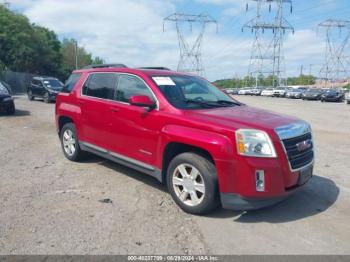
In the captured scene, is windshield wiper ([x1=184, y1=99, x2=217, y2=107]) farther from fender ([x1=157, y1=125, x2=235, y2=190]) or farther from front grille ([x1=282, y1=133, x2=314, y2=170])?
front grille ([x1=282, y1=133, x2=314, y2=170])

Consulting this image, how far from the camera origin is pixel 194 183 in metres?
4.99

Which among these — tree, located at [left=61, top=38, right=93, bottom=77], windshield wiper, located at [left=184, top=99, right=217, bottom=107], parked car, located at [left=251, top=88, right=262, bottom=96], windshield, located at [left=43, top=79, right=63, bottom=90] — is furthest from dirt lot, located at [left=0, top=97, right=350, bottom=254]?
tree, located at [left=61, top=38, right=93, bottom=77]

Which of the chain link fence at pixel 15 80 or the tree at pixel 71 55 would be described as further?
the tree at pixel 71 55

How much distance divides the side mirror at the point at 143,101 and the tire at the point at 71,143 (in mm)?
2381

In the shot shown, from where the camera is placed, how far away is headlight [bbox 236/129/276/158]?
4508 mm

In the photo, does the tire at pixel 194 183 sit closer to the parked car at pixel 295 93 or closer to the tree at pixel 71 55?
the parked car at pixel 295 93

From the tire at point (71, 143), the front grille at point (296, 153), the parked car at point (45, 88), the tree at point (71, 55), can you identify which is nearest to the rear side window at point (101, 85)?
the tire at point (71, 143)

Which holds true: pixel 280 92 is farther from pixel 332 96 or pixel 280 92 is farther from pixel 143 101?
pixel 143 101

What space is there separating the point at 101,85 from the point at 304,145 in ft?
11.6

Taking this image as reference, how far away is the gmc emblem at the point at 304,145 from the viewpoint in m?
4.96

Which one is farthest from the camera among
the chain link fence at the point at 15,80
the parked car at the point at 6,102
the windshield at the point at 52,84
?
the chain link fence at the point at 15,80

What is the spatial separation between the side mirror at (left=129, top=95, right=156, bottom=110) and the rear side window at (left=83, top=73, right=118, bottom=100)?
3.44ft

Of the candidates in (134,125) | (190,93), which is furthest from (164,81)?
(134,125)

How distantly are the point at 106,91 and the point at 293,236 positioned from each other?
3.80 metres
